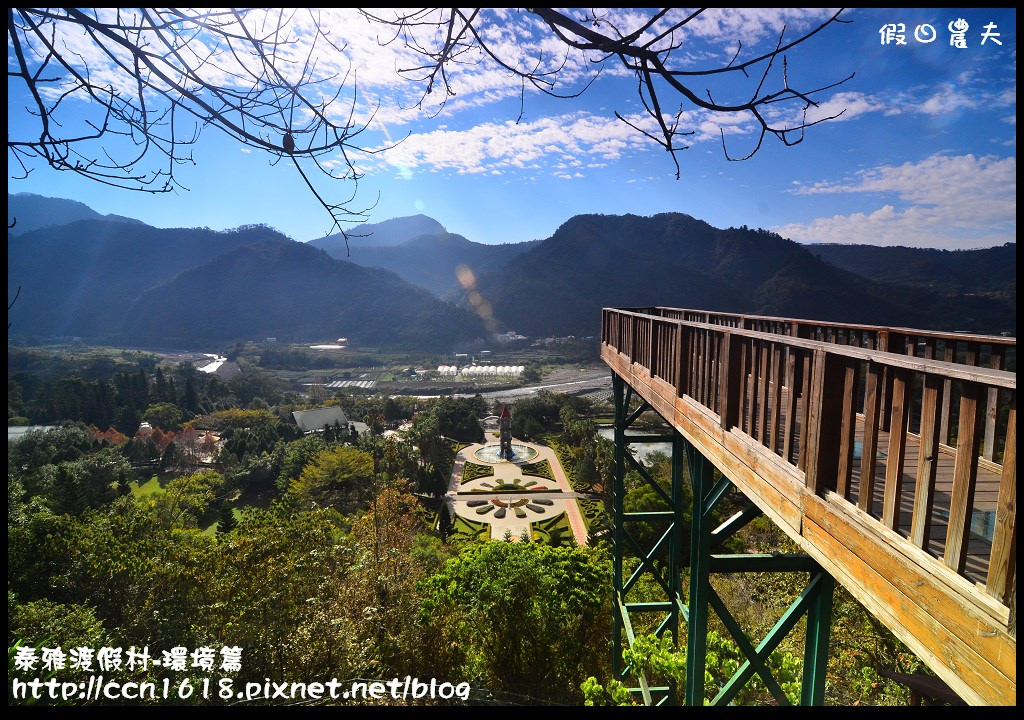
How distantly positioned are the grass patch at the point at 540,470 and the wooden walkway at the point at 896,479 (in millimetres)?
24829

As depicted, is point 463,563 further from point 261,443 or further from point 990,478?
point 261,443

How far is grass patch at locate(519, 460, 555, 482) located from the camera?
27.2 metres

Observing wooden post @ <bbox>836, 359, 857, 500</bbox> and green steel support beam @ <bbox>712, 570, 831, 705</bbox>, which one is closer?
wooden post @ <bbox>836, 359, 857, 500</bbox>

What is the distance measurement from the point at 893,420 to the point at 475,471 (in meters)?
27.4

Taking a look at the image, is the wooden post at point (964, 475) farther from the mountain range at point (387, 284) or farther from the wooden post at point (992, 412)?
the mountain range at point (387, 284)

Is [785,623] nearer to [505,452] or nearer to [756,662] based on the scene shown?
[756,662]

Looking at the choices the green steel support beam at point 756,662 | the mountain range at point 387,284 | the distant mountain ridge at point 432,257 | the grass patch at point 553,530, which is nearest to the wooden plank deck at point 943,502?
the green steel support beam at point 756,662

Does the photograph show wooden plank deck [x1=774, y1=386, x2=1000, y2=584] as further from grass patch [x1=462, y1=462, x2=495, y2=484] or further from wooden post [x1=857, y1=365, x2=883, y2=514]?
grass patch [x1=462, y1=462, x2=495, y2=484]

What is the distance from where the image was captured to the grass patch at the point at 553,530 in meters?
17.3

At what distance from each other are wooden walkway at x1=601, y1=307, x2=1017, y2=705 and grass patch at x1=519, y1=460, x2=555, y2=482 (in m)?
24.8

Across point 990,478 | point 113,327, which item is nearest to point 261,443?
point 990,478

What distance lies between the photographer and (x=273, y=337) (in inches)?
4220

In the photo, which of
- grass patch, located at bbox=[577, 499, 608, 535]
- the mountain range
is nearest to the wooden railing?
grass patch, located at bbox=[577, 499, 608, 535]

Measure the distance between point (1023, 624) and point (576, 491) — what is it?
80.2 ft
